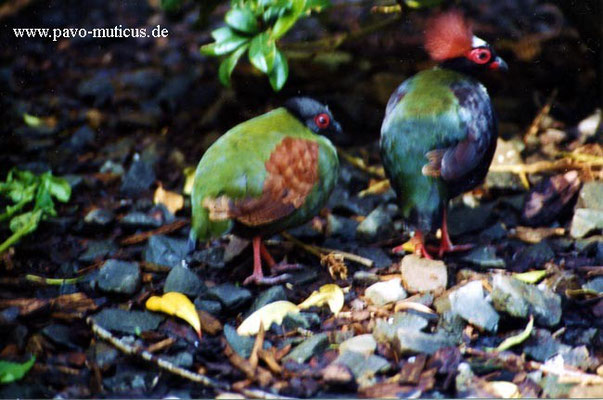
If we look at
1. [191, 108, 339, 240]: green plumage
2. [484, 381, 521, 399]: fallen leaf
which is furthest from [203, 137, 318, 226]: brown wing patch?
[484, 381, 521, 399]: fallen leaf

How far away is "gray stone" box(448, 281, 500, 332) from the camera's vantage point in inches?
131

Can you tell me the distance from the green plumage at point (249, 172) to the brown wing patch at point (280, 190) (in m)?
0.03

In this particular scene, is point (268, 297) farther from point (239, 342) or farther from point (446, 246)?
point (446, 246)

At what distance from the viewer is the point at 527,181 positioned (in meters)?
4.77

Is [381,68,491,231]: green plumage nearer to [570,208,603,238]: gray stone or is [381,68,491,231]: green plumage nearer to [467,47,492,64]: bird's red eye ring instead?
[467,47,492,64]: bird's red eye ring

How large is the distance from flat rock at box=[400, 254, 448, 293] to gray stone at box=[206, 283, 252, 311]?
0.80m

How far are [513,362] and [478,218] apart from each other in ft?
4.82

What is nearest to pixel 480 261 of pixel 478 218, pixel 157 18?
pixel 478 218

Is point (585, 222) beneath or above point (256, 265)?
beneath

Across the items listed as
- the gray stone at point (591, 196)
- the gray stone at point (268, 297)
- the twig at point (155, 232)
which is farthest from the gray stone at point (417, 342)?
the twig at point (155, 232)

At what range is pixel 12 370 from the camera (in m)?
2.92

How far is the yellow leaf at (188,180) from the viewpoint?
4832 millimetres

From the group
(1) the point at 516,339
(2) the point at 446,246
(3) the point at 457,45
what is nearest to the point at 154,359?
(1) the point at 516,339

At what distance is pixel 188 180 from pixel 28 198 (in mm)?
1023
